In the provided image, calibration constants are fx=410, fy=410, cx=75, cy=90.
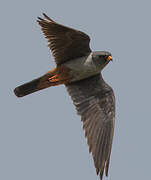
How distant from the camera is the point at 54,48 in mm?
9805

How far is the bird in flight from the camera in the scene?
9.48 metres

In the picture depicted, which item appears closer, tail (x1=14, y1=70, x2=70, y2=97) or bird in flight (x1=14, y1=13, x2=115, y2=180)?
bird in flight (x1=14, y1=13, x2=115, y2=180)

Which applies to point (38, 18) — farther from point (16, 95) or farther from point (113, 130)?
point (113, 130)

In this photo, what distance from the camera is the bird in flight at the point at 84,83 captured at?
9484 millimetres

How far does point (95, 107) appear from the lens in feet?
34.5

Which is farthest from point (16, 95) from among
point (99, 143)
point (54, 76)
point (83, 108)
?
point (99, 143)

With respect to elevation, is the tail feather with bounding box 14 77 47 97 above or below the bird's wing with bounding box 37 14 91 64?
below

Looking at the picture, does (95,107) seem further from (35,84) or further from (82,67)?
(35,84)

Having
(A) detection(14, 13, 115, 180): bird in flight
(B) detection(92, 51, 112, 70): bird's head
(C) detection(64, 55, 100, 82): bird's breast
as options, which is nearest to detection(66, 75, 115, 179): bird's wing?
(A) detection(14, 13, 115, 180): bird in flight

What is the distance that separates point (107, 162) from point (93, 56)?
2.52 m

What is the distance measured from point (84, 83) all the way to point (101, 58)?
41.4 inches

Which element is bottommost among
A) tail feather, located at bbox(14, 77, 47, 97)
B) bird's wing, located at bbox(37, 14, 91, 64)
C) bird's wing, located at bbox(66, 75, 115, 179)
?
bird's wing, located at bbox(66, 75, 115, 179)

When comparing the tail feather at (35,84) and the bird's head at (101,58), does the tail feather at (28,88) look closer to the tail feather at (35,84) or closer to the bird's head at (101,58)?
the tail feather at (35,84)

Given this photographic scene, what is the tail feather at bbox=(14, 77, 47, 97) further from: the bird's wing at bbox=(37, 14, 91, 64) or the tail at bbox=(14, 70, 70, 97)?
the bird's wing at bbox=(37, 14, 91, 64)
